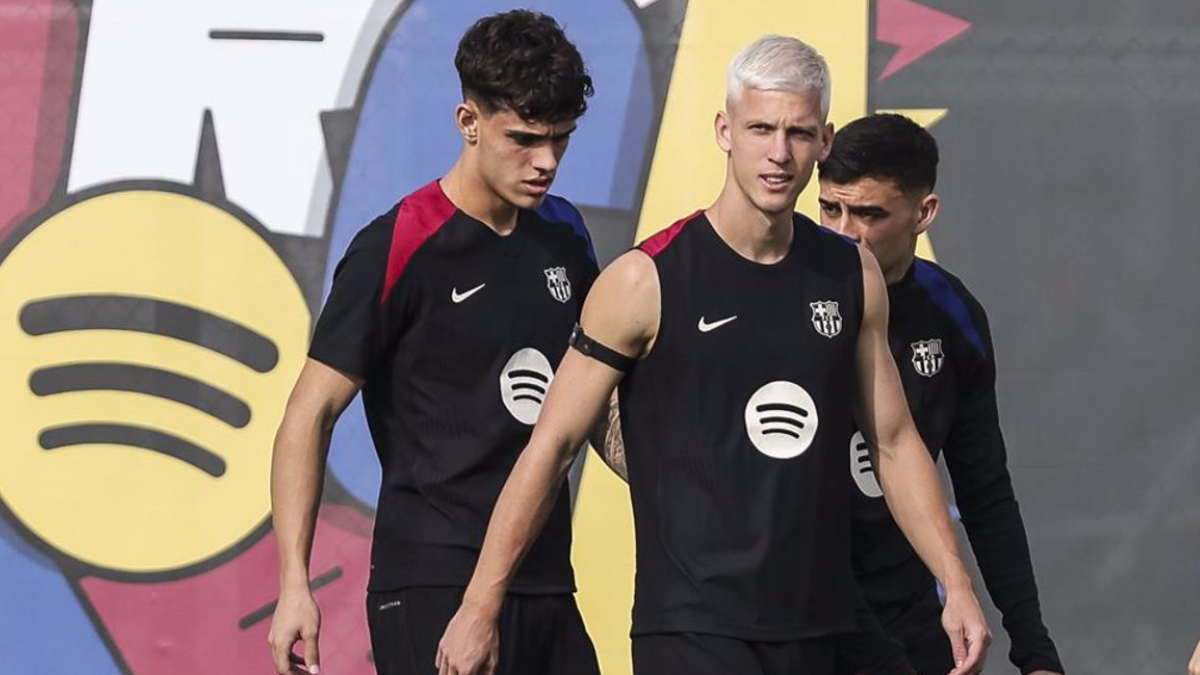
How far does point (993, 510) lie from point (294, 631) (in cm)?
155

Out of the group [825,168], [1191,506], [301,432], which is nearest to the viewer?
[301,432]

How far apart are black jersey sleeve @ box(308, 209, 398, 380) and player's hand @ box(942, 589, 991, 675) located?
1.19 m

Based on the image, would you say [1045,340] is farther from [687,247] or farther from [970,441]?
[687,247]

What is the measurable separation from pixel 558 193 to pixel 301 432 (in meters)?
2.12

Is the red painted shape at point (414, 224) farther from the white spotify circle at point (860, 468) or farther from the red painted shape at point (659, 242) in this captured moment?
the white spotify circle at point (860, 468)

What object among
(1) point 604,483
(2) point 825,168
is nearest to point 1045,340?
(1) point 604,483

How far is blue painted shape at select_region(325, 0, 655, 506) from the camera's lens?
573 centimetres

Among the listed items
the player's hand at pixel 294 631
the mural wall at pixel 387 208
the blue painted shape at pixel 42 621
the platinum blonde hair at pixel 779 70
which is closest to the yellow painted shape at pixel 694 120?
the mural wall at pixel 387 208

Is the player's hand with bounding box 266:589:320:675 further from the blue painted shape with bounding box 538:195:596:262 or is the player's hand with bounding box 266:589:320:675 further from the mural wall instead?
the mural wall

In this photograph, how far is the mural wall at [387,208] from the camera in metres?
5.74

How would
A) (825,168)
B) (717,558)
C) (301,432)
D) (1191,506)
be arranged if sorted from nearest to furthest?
(717,558), (301,432), (825,168), (1191,506)

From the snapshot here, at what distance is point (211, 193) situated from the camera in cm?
577

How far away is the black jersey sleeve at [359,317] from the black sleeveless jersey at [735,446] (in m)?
0.64

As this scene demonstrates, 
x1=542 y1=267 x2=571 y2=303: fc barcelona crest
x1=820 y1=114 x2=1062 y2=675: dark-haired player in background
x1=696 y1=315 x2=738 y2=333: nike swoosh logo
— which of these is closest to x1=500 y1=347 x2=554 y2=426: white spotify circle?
x1=542 y1=267 x2=571 y2=303: fc barcelona crest
